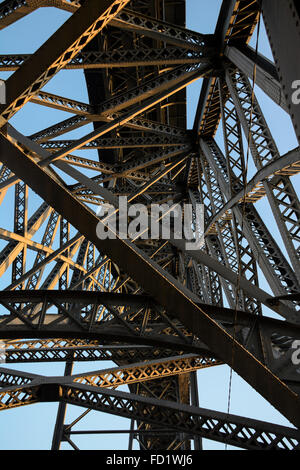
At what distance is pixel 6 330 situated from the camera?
934cm

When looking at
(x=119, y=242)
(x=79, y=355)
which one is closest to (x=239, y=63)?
(x=119, y=242)

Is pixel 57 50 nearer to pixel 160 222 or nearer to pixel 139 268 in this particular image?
pixel 139 268

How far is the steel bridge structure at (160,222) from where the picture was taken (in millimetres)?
5785

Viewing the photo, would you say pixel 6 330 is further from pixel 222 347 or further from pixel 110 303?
pixel 222 347

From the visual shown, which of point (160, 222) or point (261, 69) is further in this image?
point (160, 222)

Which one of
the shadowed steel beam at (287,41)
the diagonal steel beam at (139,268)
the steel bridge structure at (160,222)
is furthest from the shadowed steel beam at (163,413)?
the shadowed steel beam at (287,41)

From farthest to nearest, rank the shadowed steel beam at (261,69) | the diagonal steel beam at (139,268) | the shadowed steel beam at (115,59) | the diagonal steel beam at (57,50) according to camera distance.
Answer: the shadowed steel beam at (115,59) < the shadowed steel beam at (261,69) < the diagonal steel beam at (139,268) < the diagonal steel beam at (57,50)

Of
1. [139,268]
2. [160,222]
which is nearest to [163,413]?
[160,222]

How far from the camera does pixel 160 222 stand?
1240 centimetres

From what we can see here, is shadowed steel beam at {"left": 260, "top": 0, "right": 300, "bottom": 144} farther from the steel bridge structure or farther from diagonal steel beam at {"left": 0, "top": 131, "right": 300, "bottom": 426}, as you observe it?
diagonal steel beam at {"left": 0, "top": 131, "right": 300, "bottom": 426}

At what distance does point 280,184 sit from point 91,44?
8.00 meters

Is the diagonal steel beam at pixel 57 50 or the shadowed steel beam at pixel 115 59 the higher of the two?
the shadowed steel beam at pixel 115 59

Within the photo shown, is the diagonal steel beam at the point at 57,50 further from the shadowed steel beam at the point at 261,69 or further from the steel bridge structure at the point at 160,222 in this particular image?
the shadowed steel beam at the point at 261,69

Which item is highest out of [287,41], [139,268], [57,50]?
[57,50]
